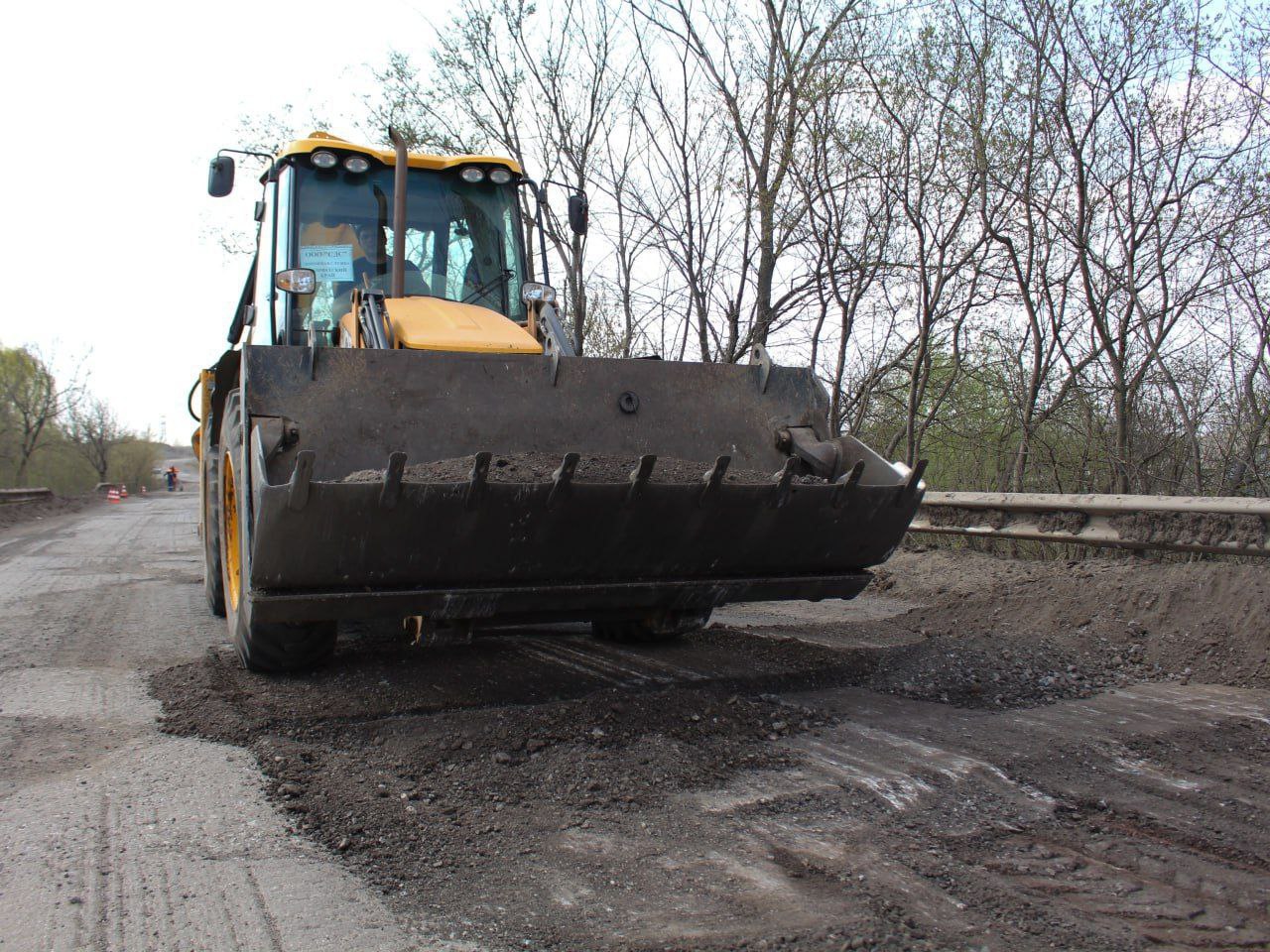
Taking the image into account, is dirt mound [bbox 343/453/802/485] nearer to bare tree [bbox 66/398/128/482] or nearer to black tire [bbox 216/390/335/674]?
black tire [bbox 216/390/335/674]

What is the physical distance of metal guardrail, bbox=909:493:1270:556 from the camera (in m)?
5.34

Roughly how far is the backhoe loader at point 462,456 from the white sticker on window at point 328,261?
0.5 inches

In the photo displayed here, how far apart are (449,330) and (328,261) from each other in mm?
1238

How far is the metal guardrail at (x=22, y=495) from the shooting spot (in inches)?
938

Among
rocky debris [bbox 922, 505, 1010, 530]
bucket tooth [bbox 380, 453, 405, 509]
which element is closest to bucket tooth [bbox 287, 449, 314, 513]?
bucket tooth [bbox 380, 453, 405, 509]

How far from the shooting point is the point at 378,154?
19.3 feet

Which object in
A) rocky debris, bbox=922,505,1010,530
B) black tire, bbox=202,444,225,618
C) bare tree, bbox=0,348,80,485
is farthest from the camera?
bare tree, bbox=0,348,80,485

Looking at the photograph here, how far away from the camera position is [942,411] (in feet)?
39.9

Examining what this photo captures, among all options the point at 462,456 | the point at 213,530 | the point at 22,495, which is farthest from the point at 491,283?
the point at 22,495

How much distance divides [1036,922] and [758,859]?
696mm

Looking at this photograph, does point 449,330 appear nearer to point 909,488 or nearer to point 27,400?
point 909,488

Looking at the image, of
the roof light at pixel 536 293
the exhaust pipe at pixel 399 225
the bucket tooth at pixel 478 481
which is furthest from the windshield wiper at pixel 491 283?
the bucket tooth at pixel 478 481

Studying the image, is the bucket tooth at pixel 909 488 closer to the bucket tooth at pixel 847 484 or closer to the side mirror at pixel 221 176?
the bucket tooth at pixel 847 484

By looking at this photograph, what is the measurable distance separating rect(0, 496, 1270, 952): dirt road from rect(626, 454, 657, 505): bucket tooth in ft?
2.92
